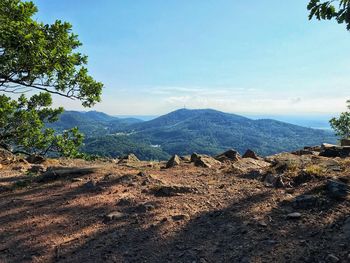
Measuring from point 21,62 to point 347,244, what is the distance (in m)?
17.2

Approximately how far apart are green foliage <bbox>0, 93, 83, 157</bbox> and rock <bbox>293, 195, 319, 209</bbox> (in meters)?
20.9

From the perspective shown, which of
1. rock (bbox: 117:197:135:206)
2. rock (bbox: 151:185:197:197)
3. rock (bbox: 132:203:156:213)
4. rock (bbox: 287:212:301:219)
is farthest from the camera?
rock (bbox: 151:185:197:197)

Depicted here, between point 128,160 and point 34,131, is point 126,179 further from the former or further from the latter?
point 34,131

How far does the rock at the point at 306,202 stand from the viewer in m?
10.1

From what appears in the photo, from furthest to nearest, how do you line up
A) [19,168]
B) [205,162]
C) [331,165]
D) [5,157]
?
[5,157]
[19,168]
[205,162]
[331,165]

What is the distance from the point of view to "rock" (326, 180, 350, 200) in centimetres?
1010

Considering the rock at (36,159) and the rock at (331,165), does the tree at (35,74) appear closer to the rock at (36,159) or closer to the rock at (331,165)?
the rock at (36,159)

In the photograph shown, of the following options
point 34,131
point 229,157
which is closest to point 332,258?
point 229,157

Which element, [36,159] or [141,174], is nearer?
[141,174]

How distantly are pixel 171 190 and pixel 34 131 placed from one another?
59.5ft

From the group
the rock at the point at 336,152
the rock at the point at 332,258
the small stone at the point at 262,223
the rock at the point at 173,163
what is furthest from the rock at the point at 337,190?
the rock at the point at 173,163

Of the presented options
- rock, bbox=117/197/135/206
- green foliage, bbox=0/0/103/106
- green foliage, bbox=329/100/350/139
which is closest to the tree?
green foliage, bbox=0/0/103/106

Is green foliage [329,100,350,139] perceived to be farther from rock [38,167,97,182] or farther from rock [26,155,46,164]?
rock [38,167,97,182]

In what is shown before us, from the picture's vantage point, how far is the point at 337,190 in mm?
10312
